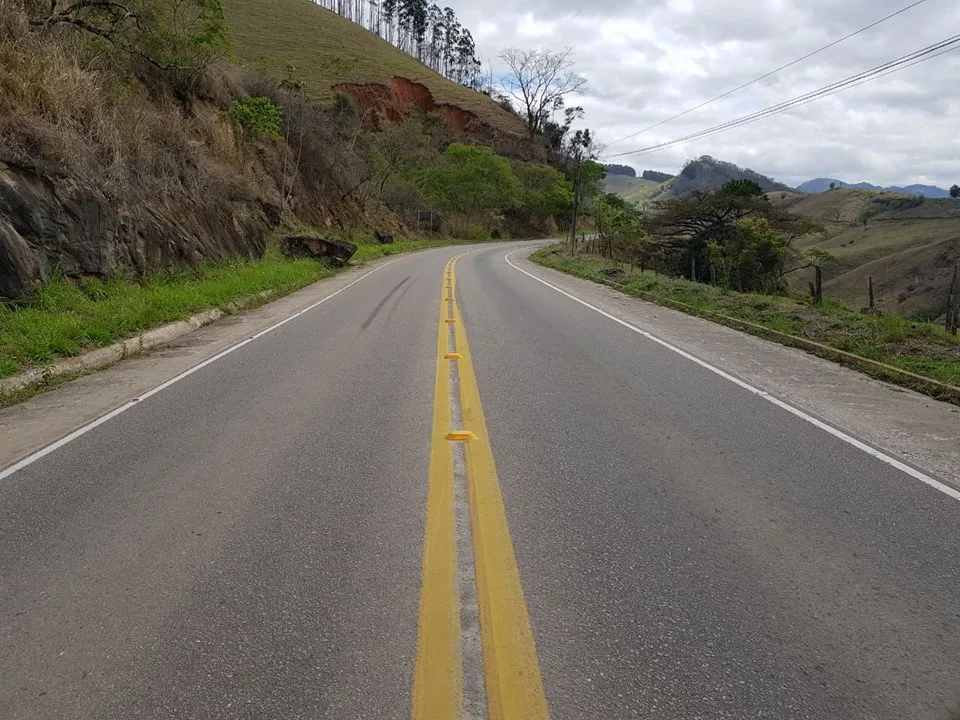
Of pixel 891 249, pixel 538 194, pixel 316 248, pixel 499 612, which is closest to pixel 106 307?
pixel 499 612

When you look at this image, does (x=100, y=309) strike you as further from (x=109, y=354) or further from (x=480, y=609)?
(x=480, y=609)

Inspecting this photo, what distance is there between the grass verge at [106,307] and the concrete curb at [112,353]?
122mm

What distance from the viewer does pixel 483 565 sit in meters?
3.51

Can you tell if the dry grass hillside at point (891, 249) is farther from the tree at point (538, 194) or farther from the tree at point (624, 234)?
the tree at point (538, 194)

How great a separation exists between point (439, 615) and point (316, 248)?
2460cm

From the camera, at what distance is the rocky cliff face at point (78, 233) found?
32.4 ft

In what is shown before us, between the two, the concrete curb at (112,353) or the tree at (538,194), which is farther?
the tree at (538,194)

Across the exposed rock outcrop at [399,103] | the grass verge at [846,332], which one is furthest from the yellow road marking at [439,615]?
the exposed rock outcrop at [399,103]

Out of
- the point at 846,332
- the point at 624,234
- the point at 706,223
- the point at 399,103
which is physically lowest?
the point at 846,332

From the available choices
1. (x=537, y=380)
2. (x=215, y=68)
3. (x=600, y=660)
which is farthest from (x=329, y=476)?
(x=215, y=68)

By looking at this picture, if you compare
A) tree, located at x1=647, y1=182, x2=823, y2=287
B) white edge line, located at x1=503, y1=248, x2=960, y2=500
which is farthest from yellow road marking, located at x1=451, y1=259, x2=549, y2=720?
tree, located at x1=647, y1=182, x2=823, y2=287

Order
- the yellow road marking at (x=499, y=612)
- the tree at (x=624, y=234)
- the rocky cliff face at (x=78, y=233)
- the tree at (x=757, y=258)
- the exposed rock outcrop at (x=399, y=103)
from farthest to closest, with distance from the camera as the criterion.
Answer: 1. the exposed rock outcrop at (x=399, y=103)
2. the tree at (x=624, y=234)
3. the tree at (x=757, y=258)
4. the rocky cliff face at (x=78, y=233)
5. the yellow road marking at (x=499, y=612)

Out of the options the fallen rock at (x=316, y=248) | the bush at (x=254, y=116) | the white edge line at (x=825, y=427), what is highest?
the bush at (x=254, y=116)

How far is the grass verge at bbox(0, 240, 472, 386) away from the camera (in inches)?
337
